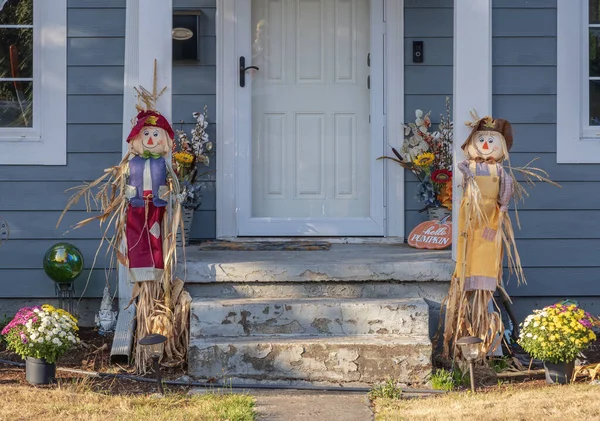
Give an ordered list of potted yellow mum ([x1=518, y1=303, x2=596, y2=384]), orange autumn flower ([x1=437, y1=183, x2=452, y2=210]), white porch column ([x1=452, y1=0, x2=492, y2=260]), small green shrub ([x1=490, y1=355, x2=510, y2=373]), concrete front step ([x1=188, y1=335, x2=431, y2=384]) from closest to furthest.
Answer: potted yellow mum ([x1=518, y1=303, x2=596, y2=384])
concrete front step ([x1=188, y1=335, x2=431, y2=384])
small green shrub ([x1=490, y1=355, x2=510, y2=373])
white porch column ([x1=452, y1=0, x2=492, y2=260])
orange autumn flower ([x1=437, y1=183, x2=452, y2=210])

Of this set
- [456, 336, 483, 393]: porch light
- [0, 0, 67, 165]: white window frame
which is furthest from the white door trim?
[456, 336, 483, 393]: porch light

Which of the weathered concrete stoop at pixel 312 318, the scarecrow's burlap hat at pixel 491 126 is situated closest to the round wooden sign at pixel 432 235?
the weathered concrete stoop at pixel 312 318

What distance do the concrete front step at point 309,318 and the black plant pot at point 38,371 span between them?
78 cm

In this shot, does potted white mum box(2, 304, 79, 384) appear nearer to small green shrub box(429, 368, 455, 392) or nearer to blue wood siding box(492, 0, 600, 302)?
small green shrub box(429, 368, 455, 392)

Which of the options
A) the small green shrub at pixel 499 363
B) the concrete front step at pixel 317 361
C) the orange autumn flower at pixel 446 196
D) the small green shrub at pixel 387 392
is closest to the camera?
the small green shrub at pixel 387 392

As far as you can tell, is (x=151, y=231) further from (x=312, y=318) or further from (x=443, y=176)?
(x=443, y=176)

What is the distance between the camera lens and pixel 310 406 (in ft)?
13.9

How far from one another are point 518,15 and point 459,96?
1.31m

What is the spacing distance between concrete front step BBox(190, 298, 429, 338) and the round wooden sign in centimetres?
102

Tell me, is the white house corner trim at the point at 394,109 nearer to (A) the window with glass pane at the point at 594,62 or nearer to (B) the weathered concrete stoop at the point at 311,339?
(A) the window with glass pane at the point at 594,62

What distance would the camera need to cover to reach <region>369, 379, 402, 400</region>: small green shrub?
14.6ft

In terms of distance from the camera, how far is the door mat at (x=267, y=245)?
600 centimetres

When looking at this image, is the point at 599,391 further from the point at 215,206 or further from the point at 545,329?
the point at 215,206

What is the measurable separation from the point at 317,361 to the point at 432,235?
5.19 ft
